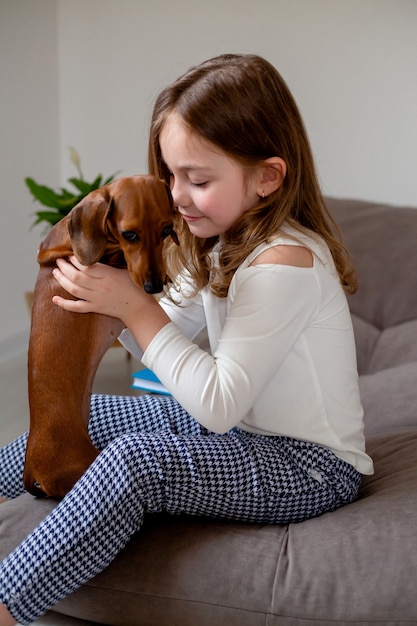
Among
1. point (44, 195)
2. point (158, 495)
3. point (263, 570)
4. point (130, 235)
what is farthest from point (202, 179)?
point (44, 195)

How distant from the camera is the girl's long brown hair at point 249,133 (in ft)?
4.32

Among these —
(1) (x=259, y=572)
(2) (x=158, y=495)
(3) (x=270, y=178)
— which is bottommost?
(1) (x=259, y=572)

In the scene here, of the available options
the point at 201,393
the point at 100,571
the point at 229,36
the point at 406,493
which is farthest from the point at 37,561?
the point at 229,36

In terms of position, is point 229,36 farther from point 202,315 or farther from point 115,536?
point 115,536

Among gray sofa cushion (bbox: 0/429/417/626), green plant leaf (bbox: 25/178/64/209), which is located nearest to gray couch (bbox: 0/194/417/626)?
gray sofa cushion (bbox: 0/429/417/626)

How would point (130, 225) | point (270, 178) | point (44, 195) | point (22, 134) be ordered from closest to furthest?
point (130, 225) → point (270, 178) → point (44, 195) → point (22, 134)

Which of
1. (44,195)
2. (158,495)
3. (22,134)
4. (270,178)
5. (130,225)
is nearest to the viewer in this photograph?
(130,225)

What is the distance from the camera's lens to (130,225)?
1.13 meters

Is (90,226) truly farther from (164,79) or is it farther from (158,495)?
(164,79)

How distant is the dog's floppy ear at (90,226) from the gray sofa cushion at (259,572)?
426mm

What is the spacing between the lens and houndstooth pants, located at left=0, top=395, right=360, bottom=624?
1.18 metres

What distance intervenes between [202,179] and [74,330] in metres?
0.31

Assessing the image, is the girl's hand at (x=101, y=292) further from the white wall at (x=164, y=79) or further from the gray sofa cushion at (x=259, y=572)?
the white wall at (x=164, y=79)

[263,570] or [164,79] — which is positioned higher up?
[164,79]
